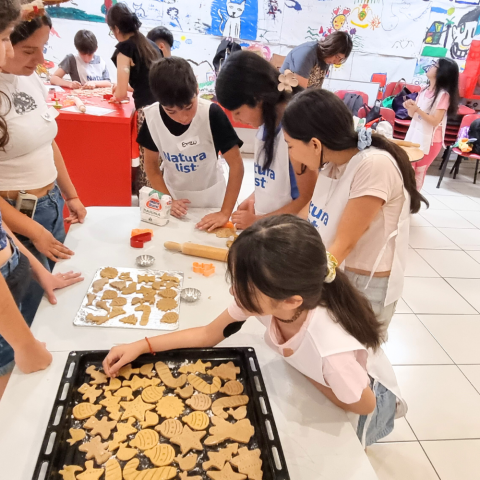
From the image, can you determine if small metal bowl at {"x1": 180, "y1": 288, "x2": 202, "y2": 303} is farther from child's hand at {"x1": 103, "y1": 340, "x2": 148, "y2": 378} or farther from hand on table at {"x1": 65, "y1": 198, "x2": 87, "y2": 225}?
hand on table at {"x1": 65, "y1": 198, "x2": 87, "y2": 225}

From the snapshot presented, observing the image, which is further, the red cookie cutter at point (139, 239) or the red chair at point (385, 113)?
the red chair at point (385, 113)

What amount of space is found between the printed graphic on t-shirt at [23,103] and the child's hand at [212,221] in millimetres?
722

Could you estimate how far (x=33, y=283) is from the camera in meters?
1.17

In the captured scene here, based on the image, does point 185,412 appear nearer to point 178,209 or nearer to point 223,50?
point 178,209

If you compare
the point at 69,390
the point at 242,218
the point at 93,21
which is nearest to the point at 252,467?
the point at 69,390

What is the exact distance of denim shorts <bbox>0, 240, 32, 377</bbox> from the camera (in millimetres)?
993

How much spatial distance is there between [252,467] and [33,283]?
0.82 meters

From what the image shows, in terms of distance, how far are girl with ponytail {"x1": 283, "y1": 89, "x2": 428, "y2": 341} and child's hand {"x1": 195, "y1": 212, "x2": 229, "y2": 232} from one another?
18.3 inches

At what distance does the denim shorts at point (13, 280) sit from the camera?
99 cm

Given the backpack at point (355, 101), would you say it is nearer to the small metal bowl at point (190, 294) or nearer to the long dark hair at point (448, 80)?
the long dark hair at point (448, 80)

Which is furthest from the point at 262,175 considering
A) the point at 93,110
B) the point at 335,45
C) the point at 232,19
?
the point at 232,19

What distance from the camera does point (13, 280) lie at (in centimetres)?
101

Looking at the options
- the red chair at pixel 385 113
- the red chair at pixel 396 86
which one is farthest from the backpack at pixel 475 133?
the red chair at pixel 396 86

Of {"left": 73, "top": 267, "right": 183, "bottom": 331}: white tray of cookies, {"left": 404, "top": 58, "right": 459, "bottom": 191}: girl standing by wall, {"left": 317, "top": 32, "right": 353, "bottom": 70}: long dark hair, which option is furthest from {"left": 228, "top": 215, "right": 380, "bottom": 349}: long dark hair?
{"left": 404, "top": 58, "right": 459, "bottom": 191}: girl standing by wall
